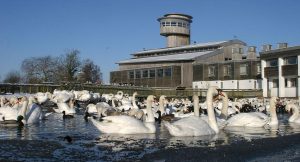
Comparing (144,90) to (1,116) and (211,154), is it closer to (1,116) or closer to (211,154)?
(1,116)

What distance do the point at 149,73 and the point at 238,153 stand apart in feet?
236

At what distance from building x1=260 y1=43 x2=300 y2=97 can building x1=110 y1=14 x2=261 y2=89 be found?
616cm

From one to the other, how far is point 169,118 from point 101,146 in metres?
10.4

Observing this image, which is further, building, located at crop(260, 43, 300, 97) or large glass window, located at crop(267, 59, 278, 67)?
large glass window, located at crop(267, 59, 278, 67)

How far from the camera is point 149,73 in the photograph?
81.8 metres

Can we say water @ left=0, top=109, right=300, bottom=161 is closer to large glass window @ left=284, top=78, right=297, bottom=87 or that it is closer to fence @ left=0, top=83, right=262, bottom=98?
fence @ left=0, top=83, right=262, bottom=98

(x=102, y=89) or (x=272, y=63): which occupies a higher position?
(x=272, y=63)

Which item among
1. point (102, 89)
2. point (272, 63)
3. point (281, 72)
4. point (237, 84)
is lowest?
point (102, 89)

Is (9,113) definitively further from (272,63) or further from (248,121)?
(272,63)

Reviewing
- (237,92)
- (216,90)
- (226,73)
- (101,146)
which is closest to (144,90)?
(237,92)

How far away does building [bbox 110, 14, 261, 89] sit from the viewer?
228ft

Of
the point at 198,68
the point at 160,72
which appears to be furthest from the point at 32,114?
the point at 160,72

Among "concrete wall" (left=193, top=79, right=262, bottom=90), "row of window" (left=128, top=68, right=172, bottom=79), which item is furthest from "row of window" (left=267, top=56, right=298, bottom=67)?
"row of window" (left=128, top=68, right=172, bottom=79)

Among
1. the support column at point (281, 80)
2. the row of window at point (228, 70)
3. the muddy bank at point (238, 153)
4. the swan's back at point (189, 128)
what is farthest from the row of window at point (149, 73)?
the muddy bank at point (238, 153)
